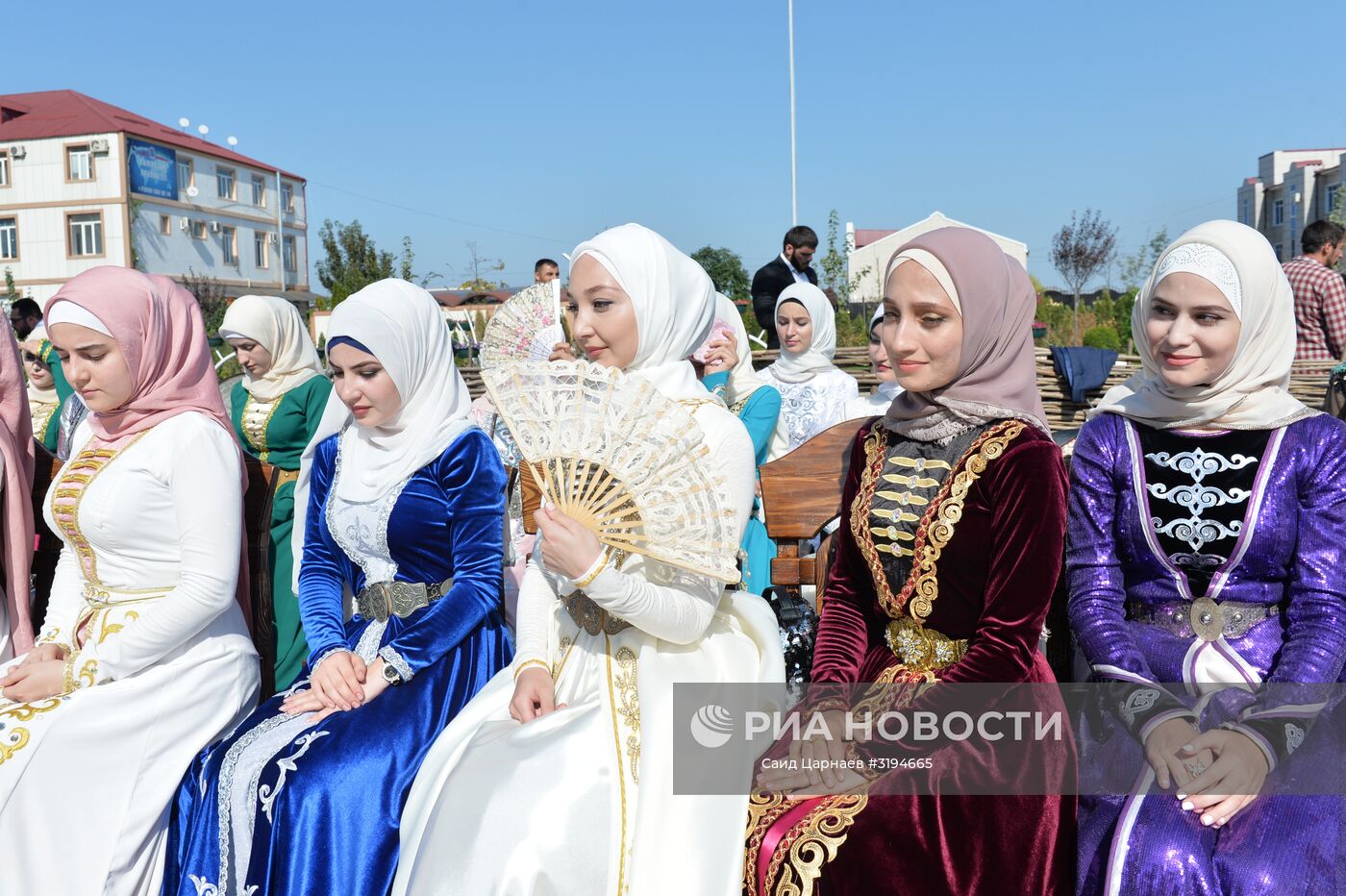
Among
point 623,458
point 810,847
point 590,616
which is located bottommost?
point 810,847

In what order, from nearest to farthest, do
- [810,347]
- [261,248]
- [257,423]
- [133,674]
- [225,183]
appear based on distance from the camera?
[133,674] < [257,423] < [810,347] < [225,183] < [261,248]

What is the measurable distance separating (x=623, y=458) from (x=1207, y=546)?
1.27 m

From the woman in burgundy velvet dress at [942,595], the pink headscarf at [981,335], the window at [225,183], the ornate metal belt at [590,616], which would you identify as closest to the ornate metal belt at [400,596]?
the ornate metal belt at [590,616]

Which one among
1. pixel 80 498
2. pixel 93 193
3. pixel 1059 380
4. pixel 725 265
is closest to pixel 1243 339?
pixel 80 498

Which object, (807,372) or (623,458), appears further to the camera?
(807,372)

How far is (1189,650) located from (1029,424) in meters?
0.58

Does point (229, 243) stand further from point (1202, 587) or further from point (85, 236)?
point (1202, 587)

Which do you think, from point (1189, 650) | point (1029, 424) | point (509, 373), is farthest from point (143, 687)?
point (1189, 650)

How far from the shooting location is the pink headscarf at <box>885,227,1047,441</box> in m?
2.17

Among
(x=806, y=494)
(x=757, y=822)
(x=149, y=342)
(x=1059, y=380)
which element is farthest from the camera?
(x=1059, y=380)

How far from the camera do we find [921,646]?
2281 millimetres

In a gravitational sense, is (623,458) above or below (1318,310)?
below

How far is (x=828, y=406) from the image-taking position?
18.9ft

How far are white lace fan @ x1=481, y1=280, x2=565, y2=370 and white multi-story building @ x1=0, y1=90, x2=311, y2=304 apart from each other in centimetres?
3848
